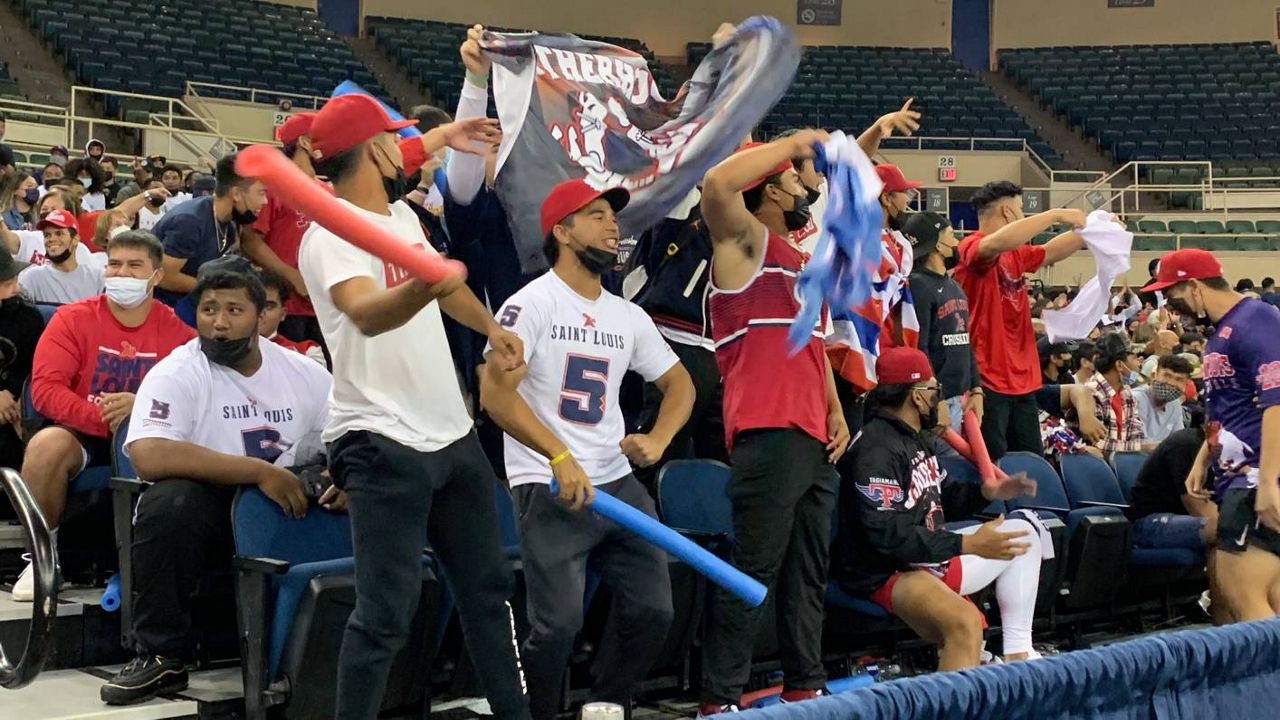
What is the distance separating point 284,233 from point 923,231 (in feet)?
8.69

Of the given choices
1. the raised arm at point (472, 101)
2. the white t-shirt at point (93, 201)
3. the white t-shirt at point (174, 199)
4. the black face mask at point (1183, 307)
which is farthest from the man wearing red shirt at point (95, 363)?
the white t-shirt at point (93, 201)

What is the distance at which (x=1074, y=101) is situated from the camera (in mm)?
24781

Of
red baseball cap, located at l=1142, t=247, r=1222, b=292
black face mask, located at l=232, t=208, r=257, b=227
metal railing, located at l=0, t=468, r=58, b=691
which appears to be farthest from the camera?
red baseball cap, located at l=1142, t=247, r=1222, b=292

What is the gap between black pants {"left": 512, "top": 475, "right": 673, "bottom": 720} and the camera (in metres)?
3.87

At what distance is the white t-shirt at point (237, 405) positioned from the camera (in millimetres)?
4102

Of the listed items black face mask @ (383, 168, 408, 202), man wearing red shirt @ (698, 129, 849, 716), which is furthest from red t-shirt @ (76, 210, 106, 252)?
black face mask @ (383, 168, 408, 202)

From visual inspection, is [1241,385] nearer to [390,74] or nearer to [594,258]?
[594,258]

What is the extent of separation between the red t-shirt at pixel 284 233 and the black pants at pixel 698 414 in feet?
4.73

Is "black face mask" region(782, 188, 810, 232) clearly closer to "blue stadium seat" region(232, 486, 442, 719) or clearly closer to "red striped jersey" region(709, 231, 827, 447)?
"red striped jersey" region(709, 231, 827, 447)

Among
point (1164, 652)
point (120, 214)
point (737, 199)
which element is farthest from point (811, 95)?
point (1164, 652)

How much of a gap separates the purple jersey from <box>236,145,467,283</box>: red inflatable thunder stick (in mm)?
3717

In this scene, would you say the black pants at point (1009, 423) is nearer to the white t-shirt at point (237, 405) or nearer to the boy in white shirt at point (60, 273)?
the white t-shirt at point (237, 405)

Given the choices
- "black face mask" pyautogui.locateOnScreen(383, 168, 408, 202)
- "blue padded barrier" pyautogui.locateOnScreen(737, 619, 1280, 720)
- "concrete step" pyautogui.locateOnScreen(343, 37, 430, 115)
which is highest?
"concrete step" pyautogui.locateOnScreen(343, 37, 430, 115)

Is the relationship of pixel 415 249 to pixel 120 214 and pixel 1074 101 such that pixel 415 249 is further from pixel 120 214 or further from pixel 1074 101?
pixel 1074 101
